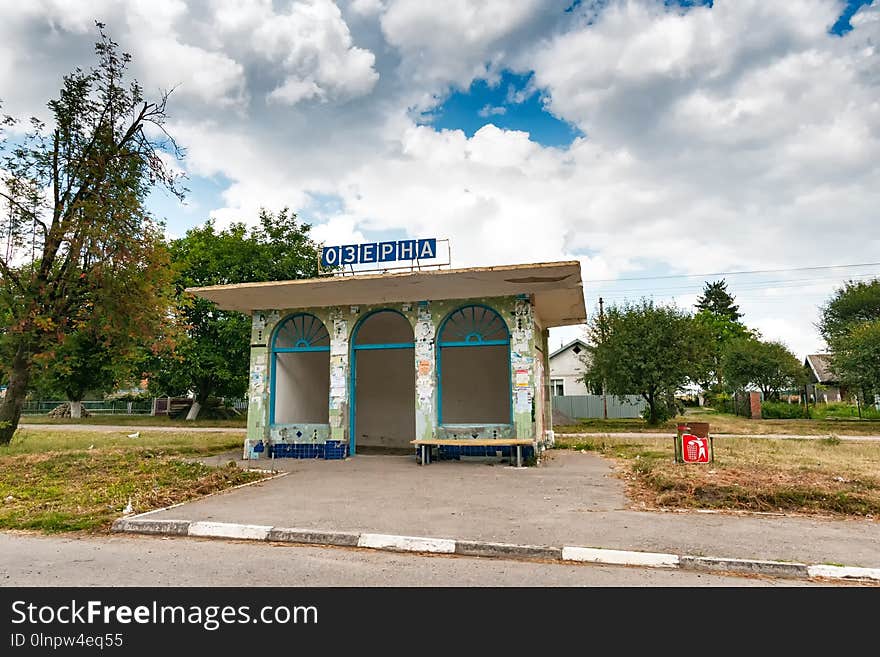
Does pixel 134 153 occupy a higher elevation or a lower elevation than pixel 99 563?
higher

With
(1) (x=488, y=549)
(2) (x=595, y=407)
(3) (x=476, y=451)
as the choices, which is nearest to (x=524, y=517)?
(1) (x=488, y=549)

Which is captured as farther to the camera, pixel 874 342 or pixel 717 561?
pixel 874 342

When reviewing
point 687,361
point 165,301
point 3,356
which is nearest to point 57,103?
point 165,301

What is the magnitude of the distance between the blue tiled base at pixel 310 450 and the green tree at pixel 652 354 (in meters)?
16.5

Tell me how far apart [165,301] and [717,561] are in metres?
14.2

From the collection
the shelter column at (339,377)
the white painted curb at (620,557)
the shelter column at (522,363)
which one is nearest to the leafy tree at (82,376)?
the shelter column at (339,377)

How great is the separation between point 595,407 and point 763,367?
1165 cm

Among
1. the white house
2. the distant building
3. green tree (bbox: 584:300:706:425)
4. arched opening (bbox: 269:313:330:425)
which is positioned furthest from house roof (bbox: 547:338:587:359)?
arched opening (bbox: 269:313:330:425)

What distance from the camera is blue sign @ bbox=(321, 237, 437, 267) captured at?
485 inches

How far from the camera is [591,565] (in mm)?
4941

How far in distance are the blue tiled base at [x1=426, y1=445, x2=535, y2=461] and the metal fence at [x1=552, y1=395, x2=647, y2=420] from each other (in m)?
24.4

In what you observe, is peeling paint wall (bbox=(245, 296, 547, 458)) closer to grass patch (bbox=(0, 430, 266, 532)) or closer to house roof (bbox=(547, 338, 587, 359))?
grass patch (bbox=(0, 430, 266, 532))

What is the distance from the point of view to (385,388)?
17.5 metres
